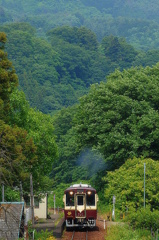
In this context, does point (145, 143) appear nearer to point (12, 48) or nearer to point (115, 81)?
point (115, 81)

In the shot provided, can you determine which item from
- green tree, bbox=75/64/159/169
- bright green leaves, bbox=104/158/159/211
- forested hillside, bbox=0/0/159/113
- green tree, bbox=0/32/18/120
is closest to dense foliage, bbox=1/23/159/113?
forested hillside, bbox=0/0/159/113

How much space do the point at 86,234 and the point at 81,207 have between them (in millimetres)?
1577

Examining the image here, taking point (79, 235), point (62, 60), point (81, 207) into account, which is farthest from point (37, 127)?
point (62, 60)

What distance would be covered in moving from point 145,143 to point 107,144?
103 inches

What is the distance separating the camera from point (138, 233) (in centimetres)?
2598

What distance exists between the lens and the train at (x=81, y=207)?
30047 mm

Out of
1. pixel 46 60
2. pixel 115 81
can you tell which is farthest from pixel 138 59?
pixel 115 81

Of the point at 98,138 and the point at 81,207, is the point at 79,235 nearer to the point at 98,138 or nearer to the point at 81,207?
the point at 81,207

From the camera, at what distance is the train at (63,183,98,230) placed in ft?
98.6

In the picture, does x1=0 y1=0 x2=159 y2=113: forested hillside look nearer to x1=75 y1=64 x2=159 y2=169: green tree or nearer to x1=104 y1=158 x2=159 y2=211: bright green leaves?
x1=75 y1=64 x2=159 y2=169: green tree

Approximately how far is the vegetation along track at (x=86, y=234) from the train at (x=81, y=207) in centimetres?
38

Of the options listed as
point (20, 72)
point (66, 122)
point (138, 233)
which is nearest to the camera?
Result: point (138, 233)

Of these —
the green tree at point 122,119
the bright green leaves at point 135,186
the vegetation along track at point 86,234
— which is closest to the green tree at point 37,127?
the green tree at point 122,119

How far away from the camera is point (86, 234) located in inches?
1144
